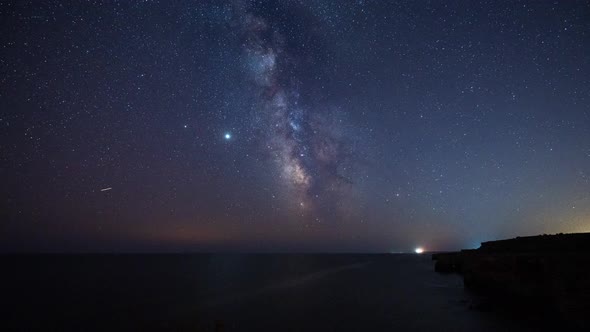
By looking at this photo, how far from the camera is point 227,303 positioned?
1118 inches

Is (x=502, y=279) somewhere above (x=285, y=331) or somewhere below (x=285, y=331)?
above

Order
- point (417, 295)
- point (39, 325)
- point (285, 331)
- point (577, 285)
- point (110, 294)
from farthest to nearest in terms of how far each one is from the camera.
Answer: point (110, 294) < point (417, 295) < point (39, 325) < point (285, 331) < point (577, 285)

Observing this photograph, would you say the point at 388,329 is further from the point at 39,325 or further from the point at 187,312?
the point at 39,325

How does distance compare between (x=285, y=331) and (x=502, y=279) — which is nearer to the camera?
(x=285, y=331)

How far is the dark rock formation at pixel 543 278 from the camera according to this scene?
14.8m

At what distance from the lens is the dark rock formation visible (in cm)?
1482

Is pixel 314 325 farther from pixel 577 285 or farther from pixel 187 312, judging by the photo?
pixel 577 285

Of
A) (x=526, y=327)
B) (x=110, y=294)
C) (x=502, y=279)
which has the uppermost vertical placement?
(x=502, y=279)

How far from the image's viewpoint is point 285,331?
60.7ft

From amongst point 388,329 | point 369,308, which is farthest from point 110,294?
point 388,329

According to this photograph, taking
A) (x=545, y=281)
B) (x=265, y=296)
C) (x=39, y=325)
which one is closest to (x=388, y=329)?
(x=545, y=281)

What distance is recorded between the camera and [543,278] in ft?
56.7

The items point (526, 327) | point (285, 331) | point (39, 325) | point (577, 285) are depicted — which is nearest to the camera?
point (577, 285)

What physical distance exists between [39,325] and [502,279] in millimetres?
32893
